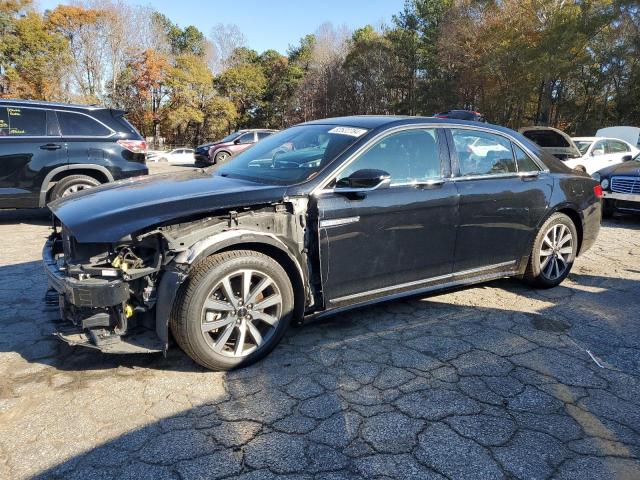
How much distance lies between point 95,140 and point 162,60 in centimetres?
3912

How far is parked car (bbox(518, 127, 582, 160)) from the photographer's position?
11906 millimetres

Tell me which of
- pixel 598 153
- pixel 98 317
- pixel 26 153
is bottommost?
pixel 98 317

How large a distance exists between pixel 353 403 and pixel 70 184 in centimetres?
633

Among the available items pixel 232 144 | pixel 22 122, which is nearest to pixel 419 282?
pixel 22 122

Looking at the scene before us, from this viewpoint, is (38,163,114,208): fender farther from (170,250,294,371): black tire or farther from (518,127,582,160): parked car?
(518,127,582,160): parked car

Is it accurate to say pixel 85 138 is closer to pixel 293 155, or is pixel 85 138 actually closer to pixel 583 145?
pixel 293 155

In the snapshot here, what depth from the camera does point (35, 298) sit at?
4.25 meters

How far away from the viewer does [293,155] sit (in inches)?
148

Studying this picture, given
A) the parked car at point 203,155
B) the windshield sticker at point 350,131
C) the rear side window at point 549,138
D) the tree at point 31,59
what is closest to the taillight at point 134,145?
the windshield sticker at point 350,131

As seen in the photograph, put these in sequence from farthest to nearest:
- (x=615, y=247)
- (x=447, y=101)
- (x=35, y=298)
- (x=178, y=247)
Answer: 1. (x=447, y=101)
2. (x=615, y=247)
3. (x=35, y=298)
4. (x=178, y=247)

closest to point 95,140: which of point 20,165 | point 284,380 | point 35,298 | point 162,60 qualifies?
point 20,165

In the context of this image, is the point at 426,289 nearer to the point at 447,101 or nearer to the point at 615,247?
the point at 615,247

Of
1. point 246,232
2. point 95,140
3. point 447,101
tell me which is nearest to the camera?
point 246,232

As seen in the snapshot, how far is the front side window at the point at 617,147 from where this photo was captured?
13.3m
